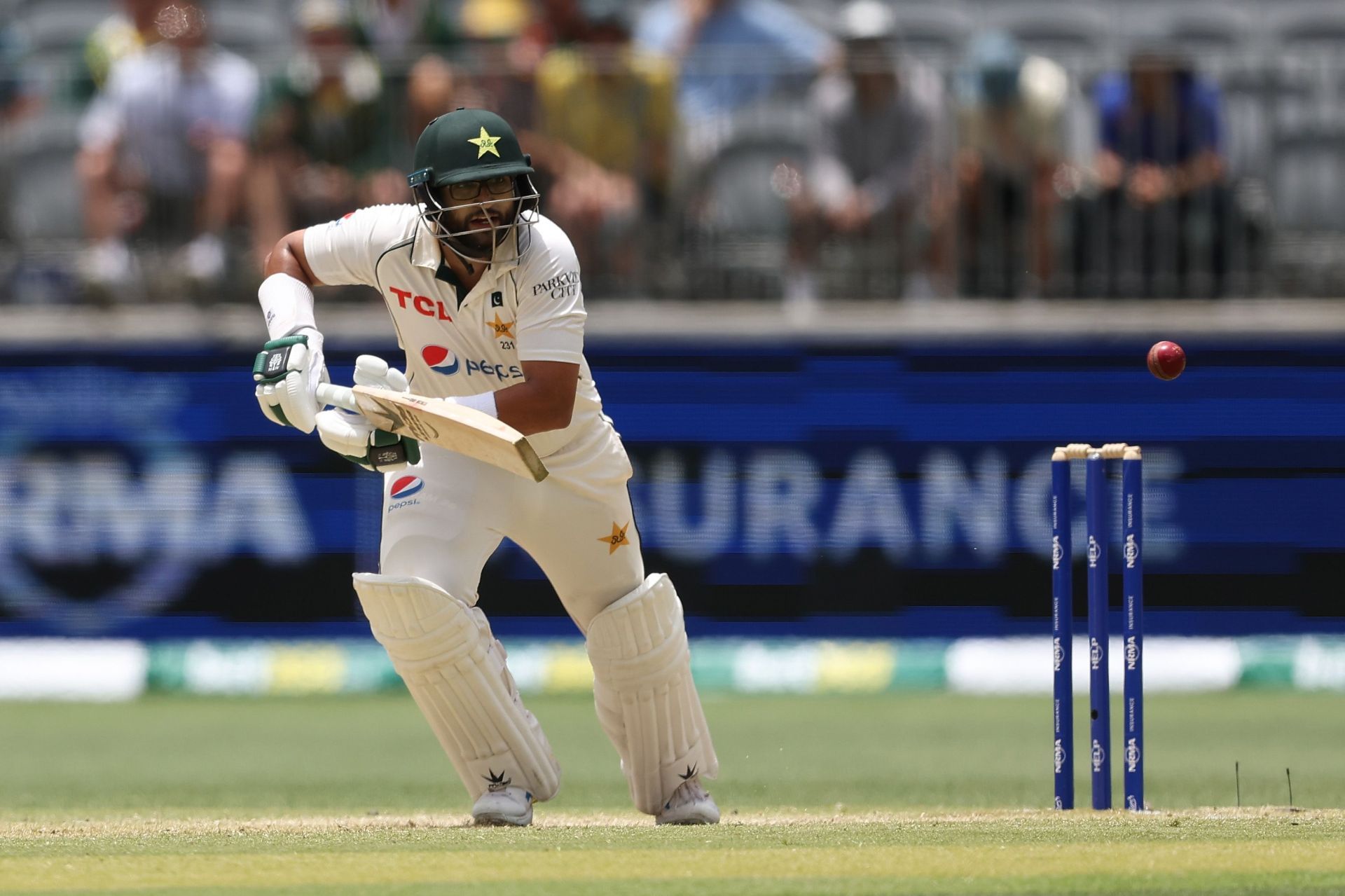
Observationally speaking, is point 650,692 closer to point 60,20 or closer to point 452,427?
point 452,427

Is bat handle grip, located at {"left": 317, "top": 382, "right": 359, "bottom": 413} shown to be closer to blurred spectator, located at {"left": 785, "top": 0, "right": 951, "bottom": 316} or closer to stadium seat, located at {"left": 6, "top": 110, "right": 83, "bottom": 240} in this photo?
blurred spectator, located at {"left": 785, "top": 0, "right": 951, "bottom": 316}

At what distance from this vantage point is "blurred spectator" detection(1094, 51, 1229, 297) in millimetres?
8500

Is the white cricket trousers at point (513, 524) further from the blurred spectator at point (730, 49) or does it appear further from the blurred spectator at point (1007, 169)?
the blurred spectator at point (730, 49)

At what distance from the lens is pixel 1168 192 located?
8508mm

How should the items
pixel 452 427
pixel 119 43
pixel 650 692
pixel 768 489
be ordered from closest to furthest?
pixel 452 427, pixel 650 692, pixel 768 489, pixel 119 43

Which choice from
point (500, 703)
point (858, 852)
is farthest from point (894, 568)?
point (858, 852)

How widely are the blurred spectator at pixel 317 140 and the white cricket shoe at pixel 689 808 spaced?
4.24 metres

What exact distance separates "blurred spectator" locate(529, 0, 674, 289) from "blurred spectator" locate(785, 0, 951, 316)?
63 cm

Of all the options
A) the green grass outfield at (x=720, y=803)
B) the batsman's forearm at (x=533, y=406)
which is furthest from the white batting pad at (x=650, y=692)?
the batsman's forearm at (x=533, y=406)

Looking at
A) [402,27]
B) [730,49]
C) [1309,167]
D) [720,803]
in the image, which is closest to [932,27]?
[730,49]

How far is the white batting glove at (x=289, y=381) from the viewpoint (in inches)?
179

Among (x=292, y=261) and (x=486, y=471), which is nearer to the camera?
(x=486, y=471)

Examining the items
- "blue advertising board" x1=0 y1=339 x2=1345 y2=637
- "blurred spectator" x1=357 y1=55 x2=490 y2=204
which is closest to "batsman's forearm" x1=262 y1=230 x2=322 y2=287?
"blue advertising board" x1=0 y1=339 x2=1345 y2=637

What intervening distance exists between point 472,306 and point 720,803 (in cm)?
172
